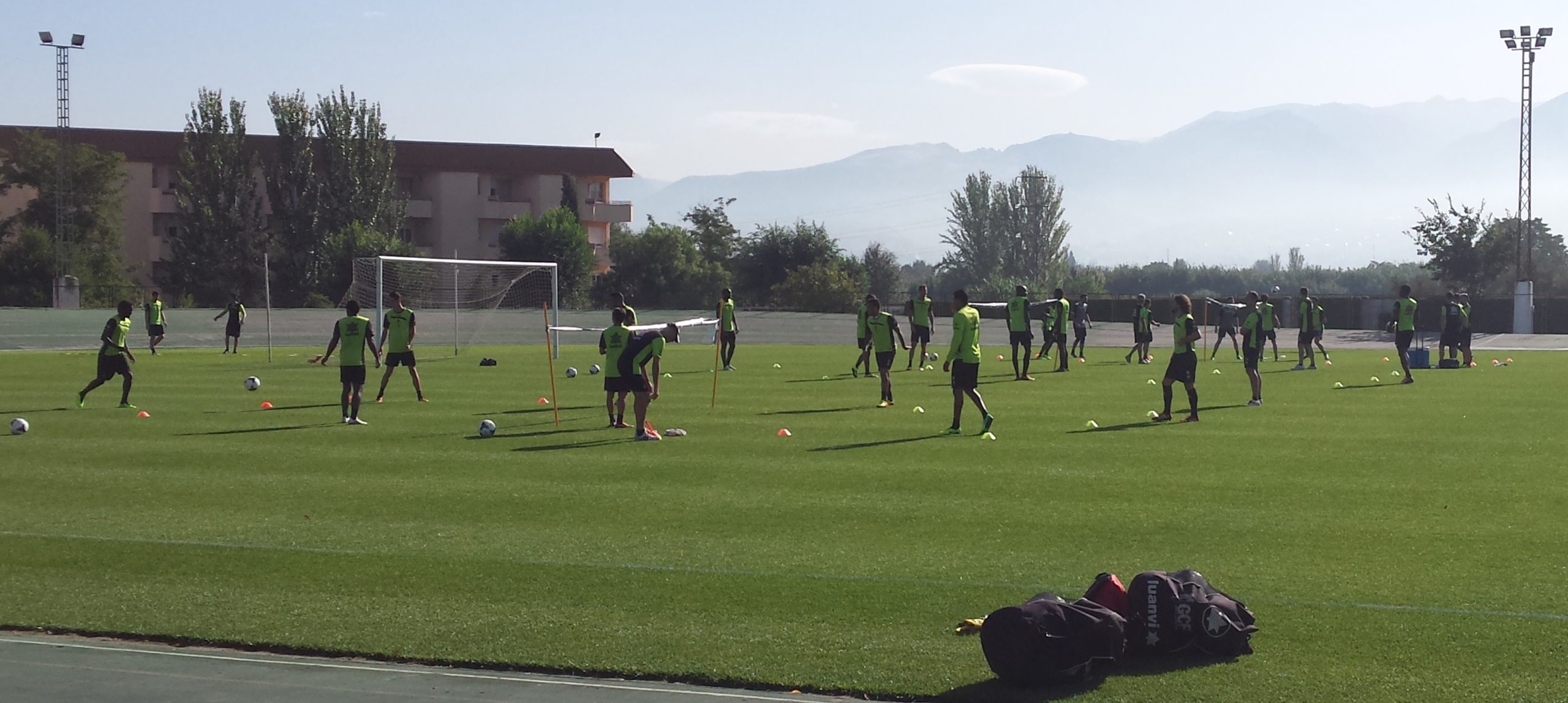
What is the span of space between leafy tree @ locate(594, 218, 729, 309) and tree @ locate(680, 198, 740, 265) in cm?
1569

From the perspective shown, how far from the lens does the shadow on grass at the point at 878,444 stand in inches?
642

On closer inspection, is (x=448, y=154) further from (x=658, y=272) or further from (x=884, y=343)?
(x=884, y=343)

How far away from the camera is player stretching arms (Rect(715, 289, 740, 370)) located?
29.7m

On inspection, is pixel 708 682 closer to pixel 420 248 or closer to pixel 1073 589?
pixel 1073 589

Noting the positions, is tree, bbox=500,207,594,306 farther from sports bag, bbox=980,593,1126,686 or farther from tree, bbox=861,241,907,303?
sports bag, bbox=980,593,1126,686

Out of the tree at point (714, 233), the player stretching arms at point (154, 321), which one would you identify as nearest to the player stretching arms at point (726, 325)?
the player stretching arms at point (154, 321)

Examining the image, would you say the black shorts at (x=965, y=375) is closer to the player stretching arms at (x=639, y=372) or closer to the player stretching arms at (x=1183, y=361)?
the player stretching arms at (x=1183, y=361)

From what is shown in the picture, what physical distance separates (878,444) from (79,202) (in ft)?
230

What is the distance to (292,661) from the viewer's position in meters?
7.50

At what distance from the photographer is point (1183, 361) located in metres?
19.7

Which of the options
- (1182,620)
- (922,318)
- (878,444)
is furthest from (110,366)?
(1182,620)

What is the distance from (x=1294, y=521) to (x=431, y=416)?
44.8ft

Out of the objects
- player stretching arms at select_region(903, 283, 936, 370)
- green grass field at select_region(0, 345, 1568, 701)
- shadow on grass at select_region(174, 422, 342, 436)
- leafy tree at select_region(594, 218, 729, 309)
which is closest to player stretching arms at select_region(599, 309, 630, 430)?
green grass field at select_region(0, 345, 1568, 701)

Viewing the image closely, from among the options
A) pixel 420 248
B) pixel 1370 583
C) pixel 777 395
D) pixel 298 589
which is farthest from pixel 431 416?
pixel 420 248
